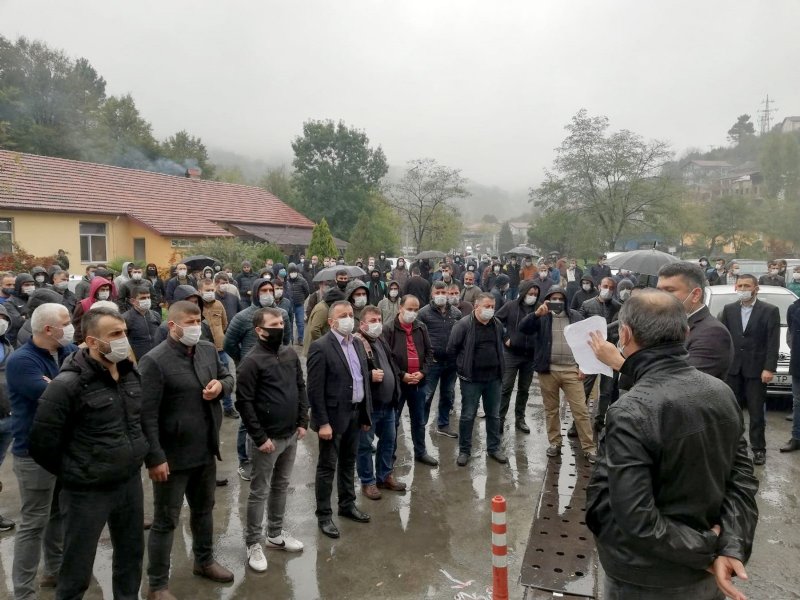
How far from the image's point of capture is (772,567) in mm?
4344

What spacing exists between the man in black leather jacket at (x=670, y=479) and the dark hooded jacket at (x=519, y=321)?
16.4ft

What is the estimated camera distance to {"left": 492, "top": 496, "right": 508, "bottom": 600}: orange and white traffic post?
10.5 ft

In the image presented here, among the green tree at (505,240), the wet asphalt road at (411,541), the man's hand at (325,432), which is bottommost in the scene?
the wet asphalt road at (411,541)

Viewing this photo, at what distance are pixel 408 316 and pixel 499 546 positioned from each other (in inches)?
135

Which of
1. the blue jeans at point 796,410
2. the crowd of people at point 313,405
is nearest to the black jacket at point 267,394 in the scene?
the crowd of people at point 313,405

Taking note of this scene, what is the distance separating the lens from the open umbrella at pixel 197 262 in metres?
11.6

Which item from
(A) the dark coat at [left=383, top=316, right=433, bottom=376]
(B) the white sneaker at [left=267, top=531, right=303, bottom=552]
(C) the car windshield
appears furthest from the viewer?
(C) the car windshield

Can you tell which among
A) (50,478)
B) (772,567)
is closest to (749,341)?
(772,567)

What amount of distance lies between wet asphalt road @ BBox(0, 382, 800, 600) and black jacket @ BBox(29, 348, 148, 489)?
1.30 metres

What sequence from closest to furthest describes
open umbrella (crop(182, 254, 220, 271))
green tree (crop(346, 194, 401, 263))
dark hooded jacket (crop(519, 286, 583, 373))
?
dark hooded jacket (crop(519, 286, 583, 373)) → open umbrella (crop(182, 254, 220, 271)) → green tree (crop(346, 194, 401, 263))

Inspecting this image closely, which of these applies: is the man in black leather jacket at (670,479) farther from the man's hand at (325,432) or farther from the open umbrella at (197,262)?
the open umbrella at (197,262)

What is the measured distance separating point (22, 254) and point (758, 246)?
44.2 meters

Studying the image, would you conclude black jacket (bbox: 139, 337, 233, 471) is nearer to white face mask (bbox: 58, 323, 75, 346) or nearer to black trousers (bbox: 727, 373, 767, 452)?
white face mask (bbox: 58, 323, 75, 346)

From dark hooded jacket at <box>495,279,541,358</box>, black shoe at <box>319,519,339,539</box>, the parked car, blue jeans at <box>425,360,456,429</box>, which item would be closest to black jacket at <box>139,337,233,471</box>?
black shoe at <box>319,519,339,539</box>
